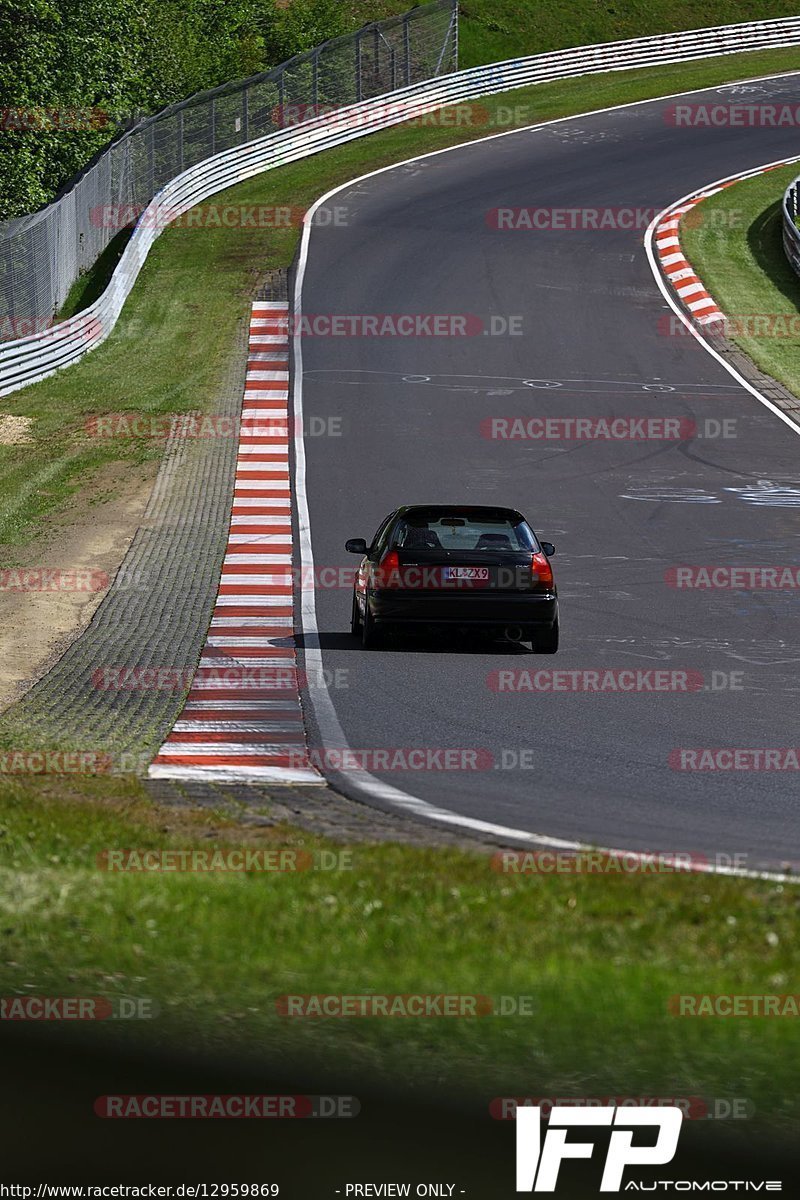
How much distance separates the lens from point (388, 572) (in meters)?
14.4

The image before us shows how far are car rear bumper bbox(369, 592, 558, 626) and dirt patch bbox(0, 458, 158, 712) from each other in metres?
3.14

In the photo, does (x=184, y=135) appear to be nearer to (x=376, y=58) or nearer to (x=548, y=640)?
(x=376, y=58)

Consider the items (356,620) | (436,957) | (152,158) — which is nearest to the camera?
(436,957)

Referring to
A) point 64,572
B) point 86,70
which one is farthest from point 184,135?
point 64,572

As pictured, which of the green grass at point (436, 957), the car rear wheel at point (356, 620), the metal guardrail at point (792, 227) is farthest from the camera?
the metal guardrail at point (792, 227)

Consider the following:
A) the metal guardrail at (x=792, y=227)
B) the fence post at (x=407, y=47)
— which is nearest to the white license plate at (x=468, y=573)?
the metal guardrail at (x=792, y=227)

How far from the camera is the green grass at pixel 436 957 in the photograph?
17.3 feet

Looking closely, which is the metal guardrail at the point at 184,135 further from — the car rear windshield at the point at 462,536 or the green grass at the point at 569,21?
the car rear windshield at the point at 462,536

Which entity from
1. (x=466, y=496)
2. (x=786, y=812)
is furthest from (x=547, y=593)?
(x=466, y=496)

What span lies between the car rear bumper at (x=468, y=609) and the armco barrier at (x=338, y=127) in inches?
628

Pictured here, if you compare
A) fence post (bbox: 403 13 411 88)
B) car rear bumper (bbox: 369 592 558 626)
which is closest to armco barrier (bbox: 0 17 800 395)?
fence post (bbox: 403 13 411 88)

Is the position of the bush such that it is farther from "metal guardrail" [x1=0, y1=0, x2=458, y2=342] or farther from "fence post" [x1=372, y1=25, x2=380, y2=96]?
"fence post" [x1=372, y1=25, x2=380, y2=96]

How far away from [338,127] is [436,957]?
48.7 metres

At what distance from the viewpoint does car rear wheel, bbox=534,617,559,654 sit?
14.3 meters
